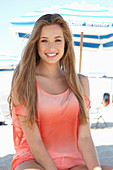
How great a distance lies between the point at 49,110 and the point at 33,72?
32 cm

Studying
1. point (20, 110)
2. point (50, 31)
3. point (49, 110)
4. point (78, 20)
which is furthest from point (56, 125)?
point (78, 20)

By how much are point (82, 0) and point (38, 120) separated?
5.41m

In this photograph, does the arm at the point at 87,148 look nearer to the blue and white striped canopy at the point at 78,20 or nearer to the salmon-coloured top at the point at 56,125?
the salmon-coloured top at the point at 56,125

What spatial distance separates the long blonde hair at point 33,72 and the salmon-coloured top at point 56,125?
5cm

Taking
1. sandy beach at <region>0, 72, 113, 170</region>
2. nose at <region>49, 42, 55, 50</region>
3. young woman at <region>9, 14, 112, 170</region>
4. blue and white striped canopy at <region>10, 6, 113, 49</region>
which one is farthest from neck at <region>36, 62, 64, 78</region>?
blue and white striped canopy at <region>10, 6, 113, 49</region>

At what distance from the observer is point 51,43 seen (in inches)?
74.4

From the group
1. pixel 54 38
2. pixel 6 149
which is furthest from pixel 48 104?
pixel 6 149

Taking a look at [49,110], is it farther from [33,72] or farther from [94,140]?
[94,140]

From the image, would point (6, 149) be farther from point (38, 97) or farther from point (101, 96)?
point (101, 96)

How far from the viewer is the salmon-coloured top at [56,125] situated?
1.75 meters

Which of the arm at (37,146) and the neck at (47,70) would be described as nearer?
the arm at (37,146)

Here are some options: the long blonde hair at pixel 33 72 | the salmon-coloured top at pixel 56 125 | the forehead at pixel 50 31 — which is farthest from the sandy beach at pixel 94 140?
the forehead at pixel 50 31

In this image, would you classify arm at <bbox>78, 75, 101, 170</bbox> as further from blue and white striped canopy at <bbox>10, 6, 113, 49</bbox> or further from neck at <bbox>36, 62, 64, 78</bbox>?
blue and white striped canopy at <bbox>10, 6, 113, 49</bbox>

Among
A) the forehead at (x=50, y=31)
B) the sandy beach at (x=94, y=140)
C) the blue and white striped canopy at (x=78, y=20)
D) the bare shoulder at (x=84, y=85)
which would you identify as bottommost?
the sandy beach at (x=94, y=140)
